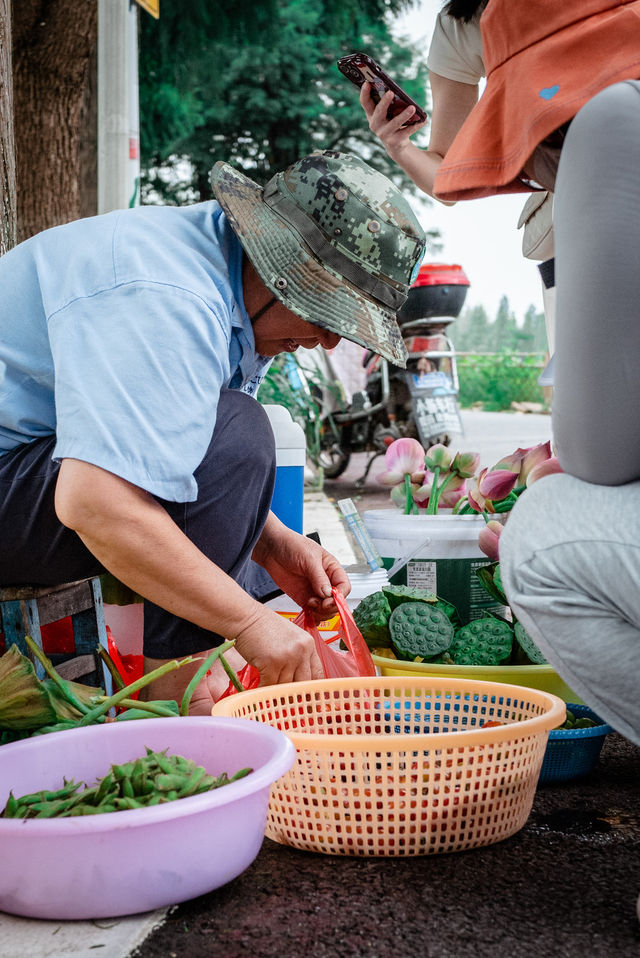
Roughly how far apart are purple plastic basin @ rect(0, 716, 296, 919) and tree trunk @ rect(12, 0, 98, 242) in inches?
155

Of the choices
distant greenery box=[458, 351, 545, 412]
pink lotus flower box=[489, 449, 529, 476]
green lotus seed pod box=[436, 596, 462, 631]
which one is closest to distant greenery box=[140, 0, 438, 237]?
distant greenery box=[458, 351, 545, 412]

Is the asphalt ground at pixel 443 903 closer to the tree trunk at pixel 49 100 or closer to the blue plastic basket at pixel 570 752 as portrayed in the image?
the blue plastic basket at pixel 570 752

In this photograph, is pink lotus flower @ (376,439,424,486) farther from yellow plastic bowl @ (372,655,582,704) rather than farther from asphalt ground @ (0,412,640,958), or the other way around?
asphalt ground @ (0,412,640,958)

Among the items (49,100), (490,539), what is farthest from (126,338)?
(49,100)

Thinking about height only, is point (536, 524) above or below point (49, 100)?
below

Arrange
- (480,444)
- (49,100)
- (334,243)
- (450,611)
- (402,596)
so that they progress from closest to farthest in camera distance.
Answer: (334,243) → (402,596) → (450,611) → (49,100) → (480,444)

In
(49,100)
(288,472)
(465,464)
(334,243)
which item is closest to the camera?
(334,243)

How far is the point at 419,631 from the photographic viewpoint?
1.96 meters

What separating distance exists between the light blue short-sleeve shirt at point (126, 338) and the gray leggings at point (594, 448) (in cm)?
54

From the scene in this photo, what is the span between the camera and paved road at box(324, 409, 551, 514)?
729cm

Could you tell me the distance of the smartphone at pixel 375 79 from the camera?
8.00ft

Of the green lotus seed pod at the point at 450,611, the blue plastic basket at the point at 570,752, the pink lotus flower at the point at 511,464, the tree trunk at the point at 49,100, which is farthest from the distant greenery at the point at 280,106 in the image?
the blue plastic basket at the point at 570,752

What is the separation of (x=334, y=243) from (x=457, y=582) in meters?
1.08

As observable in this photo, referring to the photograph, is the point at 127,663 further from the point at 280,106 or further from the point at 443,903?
the point at 280,106
